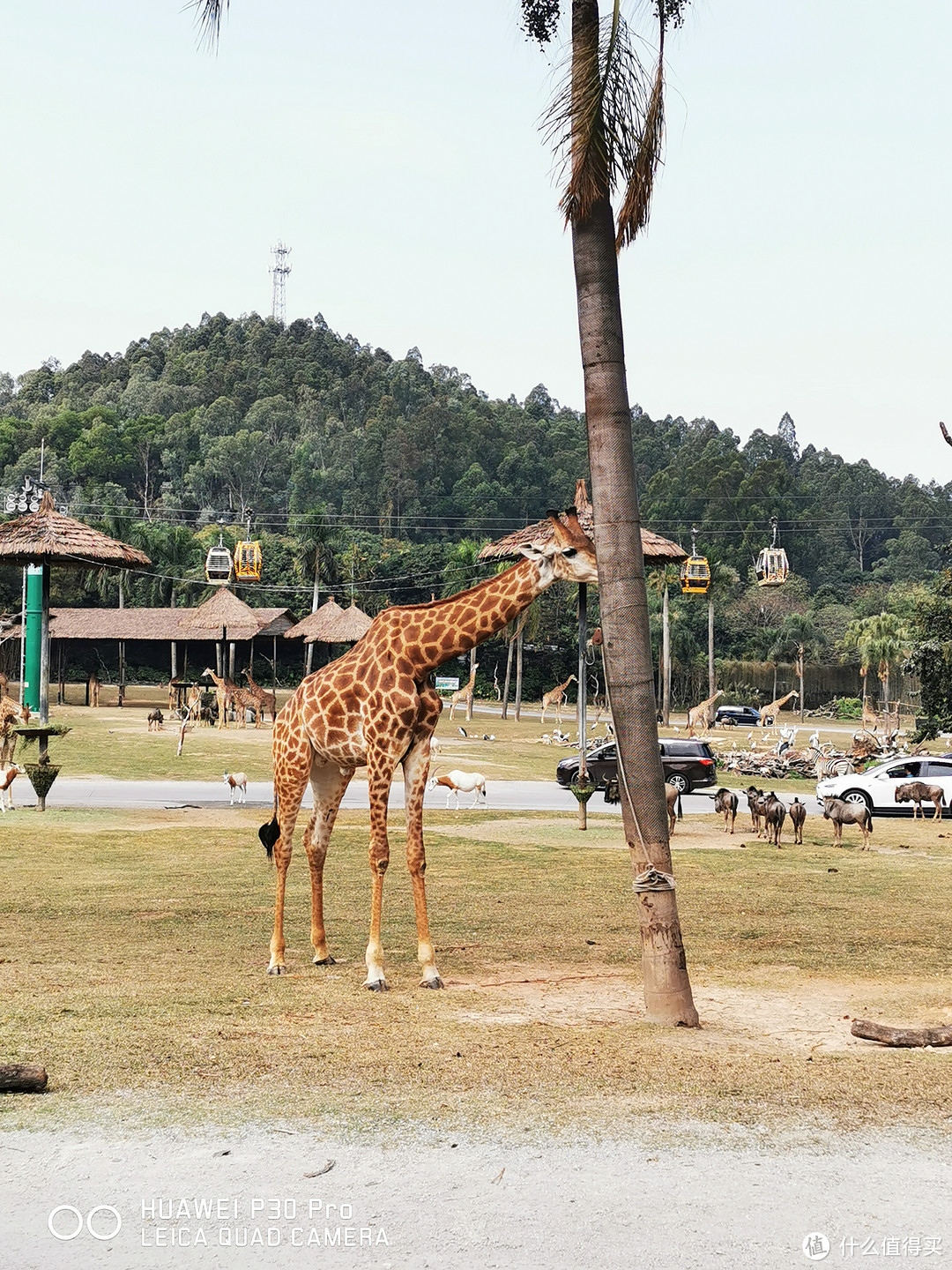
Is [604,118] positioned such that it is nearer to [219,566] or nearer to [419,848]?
[419,848]

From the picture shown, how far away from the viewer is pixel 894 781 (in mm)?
27609

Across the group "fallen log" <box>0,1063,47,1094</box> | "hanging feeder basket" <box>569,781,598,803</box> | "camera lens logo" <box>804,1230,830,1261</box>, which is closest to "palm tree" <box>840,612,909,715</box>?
"hanging feeder basket" <box>569,781,598,803</box>

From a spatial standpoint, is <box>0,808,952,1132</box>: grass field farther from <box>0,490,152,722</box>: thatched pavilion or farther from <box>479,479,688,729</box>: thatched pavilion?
<box>0,490,152,722</box>: thatched pavilion

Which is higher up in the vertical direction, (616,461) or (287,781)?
(616,461)

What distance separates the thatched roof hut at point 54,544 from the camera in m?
26.3

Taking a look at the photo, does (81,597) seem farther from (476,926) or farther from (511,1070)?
(511,1070)

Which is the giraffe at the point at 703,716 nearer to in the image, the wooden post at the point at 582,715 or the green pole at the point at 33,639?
the wooden post at the point at 582,715

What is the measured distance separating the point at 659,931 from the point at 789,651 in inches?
3232

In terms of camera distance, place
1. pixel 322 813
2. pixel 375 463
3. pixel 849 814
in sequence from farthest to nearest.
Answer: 1. pixel 375 463
2. pixel 849 814
3. pixel 322 813

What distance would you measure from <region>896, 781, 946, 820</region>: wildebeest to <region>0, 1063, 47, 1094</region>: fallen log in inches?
896

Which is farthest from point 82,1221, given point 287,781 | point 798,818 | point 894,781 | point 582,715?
point 894,781

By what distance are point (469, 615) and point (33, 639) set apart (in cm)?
1936

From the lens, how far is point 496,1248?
5.07 m

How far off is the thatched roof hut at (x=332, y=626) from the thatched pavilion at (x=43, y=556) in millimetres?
28710
